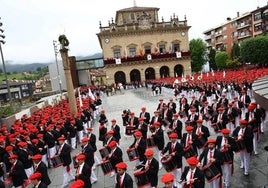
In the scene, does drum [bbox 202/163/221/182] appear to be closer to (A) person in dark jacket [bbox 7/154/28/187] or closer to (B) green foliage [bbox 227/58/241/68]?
(A) person in dark jacket [bbox 7/154/28/187]

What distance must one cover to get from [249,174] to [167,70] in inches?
2022

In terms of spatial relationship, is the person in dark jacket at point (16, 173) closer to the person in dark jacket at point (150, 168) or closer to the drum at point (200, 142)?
the person in dark jacket at point (150, 168)

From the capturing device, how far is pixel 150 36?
59438 millimetres

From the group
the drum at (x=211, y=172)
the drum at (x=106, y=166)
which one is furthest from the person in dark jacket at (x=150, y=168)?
the drum at (x=106, y=166)

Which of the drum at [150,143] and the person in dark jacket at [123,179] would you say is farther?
the drum at [150,143]

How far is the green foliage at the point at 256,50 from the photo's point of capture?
5041cm

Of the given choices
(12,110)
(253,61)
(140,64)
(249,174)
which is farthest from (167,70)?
(249,174)

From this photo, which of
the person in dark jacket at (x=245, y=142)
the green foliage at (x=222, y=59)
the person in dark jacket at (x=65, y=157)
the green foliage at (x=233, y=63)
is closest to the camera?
the person in dark jacket at (x=245, y=142)

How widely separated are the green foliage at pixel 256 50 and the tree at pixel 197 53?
2284cm

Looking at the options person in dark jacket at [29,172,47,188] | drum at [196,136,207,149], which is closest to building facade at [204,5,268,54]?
drum at [196,136,207,149]

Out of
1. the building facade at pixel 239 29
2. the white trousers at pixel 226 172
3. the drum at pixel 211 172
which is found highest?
the building facade at pixel 239 29

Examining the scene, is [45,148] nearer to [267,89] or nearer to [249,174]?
[249,174]

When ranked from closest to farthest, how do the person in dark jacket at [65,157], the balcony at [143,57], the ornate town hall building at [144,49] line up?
the person in dark jacket at [65,157]
the balcony at [143,57]
the ornate town hall building at [144,49]

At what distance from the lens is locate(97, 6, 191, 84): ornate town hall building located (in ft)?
187
